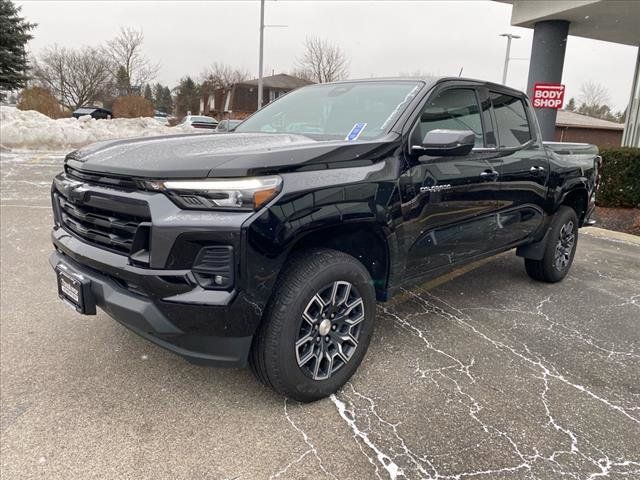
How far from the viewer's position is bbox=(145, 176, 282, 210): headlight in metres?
2.16

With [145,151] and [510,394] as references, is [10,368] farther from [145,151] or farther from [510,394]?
[510,394]

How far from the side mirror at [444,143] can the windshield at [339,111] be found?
0.24 metres

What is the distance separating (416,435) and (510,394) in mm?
751

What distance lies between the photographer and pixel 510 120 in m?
4.12

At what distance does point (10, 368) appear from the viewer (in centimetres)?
297

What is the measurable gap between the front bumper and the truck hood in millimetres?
570

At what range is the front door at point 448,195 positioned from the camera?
9.78ft

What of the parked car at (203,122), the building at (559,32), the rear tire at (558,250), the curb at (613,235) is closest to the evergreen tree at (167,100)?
the parked car at (203,122)

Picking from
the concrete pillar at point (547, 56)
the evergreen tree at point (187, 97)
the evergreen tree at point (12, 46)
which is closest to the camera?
the concrete pillar at point (547, 56)

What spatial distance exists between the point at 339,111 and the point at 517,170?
1606 mm

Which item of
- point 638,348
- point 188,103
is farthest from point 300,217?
point 188,103

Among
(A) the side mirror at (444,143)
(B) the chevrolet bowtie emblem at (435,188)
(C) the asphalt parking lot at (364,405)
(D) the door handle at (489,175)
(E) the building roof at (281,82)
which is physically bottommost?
(C) the asphalt parking lot at (364,405)

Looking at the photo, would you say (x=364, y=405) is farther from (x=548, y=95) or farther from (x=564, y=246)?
(x=548, y=95)

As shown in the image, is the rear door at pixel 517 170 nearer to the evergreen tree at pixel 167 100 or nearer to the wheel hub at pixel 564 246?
the wheel hub at pixel 564 246
